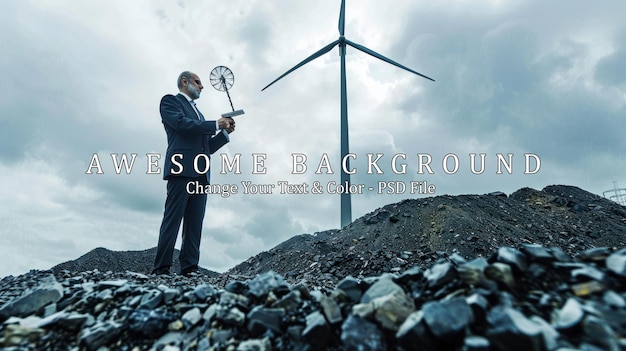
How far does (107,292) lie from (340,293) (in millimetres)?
1646

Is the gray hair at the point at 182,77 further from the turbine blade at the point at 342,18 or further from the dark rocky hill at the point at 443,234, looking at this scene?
the turbine blade at the point at 342,18

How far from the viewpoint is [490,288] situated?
1.65 meters

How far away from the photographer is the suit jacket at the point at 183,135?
4781mm

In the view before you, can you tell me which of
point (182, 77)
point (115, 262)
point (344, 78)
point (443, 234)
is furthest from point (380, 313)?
point (344, 78)

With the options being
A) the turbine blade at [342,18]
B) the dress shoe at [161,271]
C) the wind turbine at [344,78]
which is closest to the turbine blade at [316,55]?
the wind turbine at [344,78]

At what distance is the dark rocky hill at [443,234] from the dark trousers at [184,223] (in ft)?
5.16

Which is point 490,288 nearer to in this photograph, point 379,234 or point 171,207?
point 171,207

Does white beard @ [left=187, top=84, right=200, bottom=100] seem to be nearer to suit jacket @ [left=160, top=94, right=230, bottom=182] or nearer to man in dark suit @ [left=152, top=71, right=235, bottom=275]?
man in dark suit @ [left=152, top=71, right=235, bottom=275]

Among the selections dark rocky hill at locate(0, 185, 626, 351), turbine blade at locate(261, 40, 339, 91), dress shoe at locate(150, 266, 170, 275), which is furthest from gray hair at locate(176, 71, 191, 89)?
turbine blade at locate(261, 40, 339, 91)

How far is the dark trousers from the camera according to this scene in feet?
15.1

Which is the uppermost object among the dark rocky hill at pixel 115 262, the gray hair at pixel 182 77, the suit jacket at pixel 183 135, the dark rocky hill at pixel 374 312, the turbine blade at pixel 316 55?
the turbine blade at pixel 316 55

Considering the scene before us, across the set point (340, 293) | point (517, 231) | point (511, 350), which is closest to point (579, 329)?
point (511, 350)

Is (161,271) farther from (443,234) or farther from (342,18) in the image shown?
(342,18)

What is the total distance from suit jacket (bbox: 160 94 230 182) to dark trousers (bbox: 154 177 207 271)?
18 centimetres
